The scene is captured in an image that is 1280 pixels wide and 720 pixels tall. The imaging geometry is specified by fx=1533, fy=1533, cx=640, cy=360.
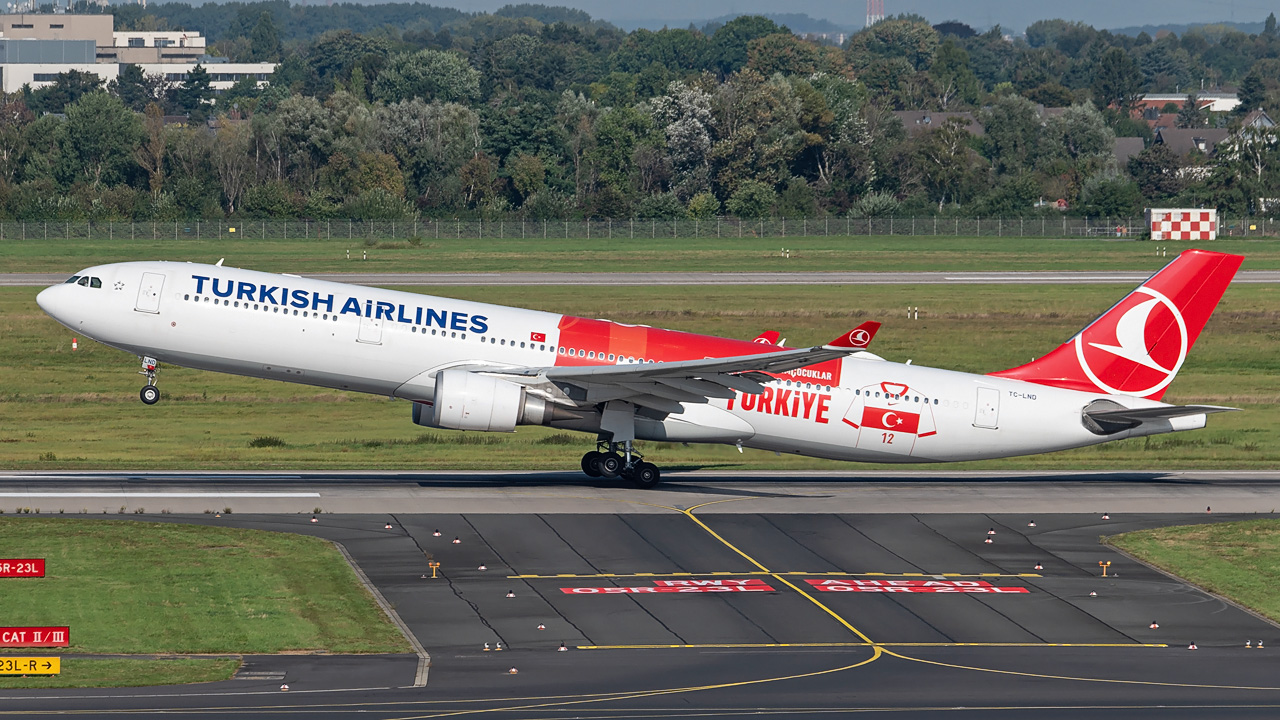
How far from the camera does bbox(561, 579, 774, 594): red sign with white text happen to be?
1284 inches

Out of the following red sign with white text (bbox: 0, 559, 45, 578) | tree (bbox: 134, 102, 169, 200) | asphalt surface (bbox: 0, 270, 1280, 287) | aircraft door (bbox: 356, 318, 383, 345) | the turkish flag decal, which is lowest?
red sign with white text (bbox: 0, 559, 45, 578)

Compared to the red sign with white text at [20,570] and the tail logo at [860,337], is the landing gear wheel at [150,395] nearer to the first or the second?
the red sign with white text at [20,570]

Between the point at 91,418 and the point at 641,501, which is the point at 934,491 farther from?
the point at 91,418

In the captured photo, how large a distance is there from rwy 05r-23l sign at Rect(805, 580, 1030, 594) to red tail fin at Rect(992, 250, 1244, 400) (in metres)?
12.9

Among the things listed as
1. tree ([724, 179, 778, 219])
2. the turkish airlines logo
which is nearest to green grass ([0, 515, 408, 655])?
the turkish airlines logo

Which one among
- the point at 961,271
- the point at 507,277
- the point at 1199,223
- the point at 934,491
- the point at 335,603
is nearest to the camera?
the point at 335,603

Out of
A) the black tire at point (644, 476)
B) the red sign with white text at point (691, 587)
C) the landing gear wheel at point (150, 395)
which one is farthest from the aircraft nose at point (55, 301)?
the red sign with white text at point (691, 587)

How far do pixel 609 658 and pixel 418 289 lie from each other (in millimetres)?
71858

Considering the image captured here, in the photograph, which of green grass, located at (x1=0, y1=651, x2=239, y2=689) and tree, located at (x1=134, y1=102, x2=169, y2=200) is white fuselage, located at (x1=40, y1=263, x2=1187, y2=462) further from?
tree, located at (x1=134, y1=102, x2=169, y2=200)

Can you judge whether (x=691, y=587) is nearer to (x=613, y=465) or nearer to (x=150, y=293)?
(x=613, y=465)

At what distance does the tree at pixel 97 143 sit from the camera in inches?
7190

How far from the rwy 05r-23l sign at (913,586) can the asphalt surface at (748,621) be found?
195 millimetres

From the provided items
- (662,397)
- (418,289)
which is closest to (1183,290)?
(662,397)

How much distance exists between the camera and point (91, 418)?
6169 centimetres
